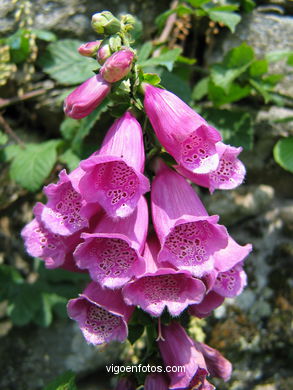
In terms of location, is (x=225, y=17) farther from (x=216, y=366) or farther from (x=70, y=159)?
(x=216, y=366)

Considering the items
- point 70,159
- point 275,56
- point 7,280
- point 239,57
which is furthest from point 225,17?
point 7,280

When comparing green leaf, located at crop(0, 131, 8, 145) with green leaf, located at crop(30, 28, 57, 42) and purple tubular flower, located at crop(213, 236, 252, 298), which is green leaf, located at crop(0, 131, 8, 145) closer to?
green leaf, located at crop(30, 28, 57, 42)

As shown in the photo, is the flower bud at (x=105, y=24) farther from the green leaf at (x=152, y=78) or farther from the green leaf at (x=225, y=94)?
the green leaf at (x=225, y=94)

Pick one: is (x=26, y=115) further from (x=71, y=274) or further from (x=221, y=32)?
(x=221, y=32)

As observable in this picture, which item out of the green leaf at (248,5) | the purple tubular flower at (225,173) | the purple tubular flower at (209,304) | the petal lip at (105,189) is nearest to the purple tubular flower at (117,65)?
the petal lip at (105,189)

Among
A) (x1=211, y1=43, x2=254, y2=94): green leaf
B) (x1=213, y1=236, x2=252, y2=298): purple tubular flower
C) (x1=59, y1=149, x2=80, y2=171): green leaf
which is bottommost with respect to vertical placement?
(x1=59, y1=149, x2=80, y2=171): green leaf

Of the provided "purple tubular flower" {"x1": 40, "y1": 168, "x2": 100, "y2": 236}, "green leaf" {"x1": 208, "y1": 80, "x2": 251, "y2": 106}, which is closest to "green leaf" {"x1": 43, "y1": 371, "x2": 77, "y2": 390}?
"purple tubular flower" {"x1": 40, "y1": 168, "x2": 100, "y2": 236}

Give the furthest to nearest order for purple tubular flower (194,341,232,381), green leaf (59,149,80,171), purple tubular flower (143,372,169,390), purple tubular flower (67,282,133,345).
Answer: green leaf (59,149,80,171) < purple tubular flower (194,341,232,381) < purple tubular flower (143,372,169,390) < purple tubular flower (67,282,133,345)
